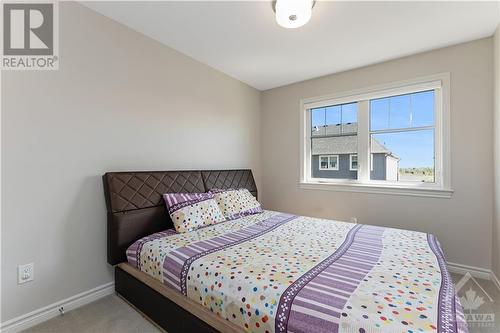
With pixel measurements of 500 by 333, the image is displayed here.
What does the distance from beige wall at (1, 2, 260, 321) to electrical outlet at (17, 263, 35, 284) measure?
32 mm

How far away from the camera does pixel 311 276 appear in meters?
1.29

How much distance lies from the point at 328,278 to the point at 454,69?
2767 mm

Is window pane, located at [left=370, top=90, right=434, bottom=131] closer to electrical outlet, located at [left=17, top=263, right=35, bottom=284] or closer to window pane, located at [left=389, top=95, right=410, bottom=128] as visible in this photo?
window pane, located at [left=389, top=95, right=410, bottom=128]

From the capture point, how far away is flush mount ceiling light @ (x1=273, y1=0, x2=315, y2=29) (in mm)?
1730

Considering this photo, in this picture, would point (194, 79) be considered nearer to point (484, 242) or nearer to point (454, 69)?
point (454, 69)

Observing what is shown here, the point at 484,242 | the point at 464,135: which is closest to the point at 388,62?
the point at 464,135

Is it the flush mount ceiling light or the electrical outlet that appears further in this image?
the flush mount ceiling light

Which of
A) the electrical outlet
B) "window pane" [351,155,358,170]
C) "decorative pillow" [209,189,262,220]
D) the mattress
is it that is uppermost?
"window pane" [351,155,358,170]

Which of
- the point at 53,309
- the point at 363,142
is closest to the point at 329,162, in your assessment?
the point at 363,142

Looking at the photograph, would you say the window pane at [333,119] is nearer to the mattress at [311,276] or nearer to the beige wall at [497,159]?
the beige wall at [497,159]

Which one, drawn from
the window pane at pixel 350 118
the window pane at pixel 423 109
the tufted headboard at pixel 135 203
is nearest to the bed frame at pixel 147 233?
the tufted headboard at pixel 135 203

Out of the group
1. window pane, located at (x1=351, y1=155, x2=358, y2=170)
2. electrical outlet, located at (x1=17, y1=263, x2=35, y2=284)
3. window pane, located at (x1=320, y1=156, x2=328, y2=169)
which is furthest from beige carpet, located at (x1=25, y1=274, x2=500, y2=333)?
window pane, located at (x1=320, y1=156, x2=328, y2=169)

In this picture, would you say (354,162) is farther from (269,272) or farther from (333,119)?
(269,272)

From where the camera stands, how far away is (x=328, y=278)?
127cm
